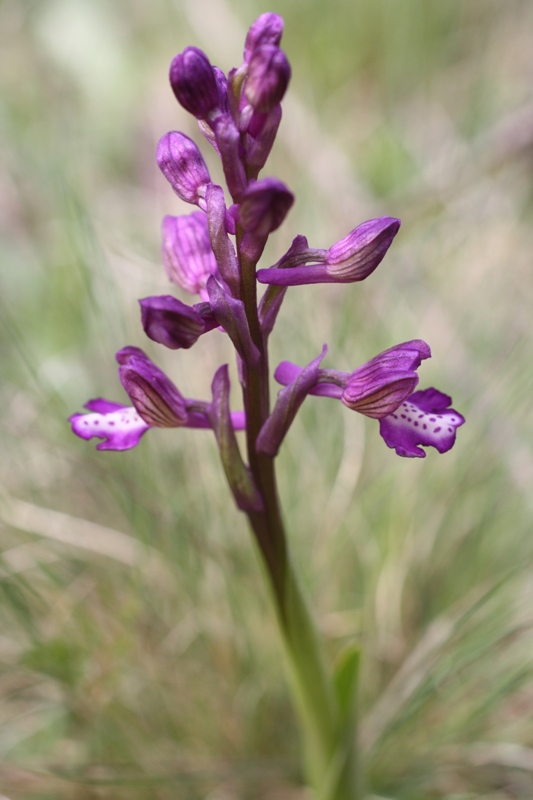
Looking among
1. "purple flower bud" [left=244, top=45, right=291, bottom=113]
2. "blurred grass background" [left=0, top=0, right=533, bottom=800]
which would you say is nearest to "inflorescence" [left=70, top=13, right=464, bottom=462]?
"purple flower bud" [left=244, top=45, right=291, bottom=113]

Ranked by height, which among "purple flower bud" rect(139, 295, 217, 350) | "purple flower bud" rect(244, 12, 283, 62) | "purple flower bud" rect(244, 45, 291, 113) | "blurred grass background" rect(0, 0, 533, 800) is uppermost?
"purple flower bud" rect(244, 12, 283, 62)

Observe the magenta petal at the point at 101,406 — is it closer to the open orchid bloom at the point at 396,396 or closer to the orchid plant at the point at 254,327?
the orchid plant at the point at 254,327

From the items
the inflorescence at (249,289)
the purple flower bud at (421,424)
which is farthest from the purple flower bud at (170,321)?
the purple flower bud at (421,424)

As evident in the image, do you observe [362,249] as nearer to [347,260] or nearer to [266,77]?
[347,260]

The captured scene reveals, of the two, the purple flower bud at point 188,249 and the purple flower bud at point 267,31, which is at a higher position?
the purple flower bud at point 267,31

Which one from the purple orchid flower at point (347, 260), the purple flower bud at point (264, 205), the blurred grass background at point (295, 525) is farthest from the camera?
the blurred grass background at point (295, 525)

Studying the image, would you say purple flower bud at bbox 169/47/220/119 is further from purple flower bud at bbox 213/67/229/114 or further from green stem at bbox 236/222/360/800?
green stem at bbox 236/222/360/800
